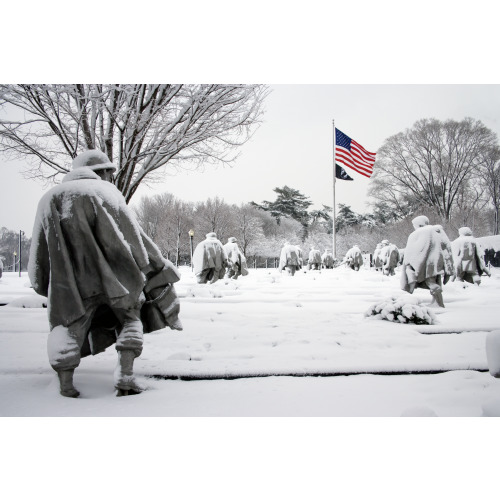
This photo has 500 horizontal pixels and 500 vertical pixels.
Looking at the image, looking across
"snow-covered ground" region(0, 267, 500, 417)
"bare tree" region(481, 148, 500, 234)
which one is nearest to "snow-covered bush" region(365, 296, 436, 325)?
"snow-covered ground" region(0, 267, 500, 417)

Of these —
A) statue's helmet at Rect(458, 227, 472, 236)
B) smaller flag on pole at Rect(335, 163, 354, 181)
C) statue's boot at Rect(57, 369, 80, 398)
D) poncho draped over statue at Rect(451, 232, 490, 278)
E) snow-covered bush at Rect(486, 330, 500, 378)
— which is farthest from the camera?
poncho draped over statue at Rect(451, 232, 490, 278)

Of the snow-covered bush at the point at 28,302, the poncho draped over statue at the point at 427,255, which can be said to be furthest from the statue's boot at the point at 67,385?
the poncho draped over statue at the point at 427,255

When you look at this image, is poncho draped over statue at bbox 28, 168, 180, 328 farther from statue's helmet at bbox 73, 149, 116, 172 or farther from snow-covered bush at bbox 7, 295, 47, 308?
snow-covered bush at bbox 7, 295, 47, 308

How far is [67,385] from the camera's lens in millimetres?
2273

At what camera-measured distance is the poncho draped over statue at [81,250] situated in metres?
2.19

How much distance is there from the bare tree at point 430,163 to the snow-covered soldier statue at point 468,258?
2.89ft

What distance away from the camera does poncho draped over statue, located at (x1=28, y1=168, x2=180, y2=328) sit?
2.19 m

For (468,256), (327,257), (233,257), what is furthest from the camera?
(233,257)

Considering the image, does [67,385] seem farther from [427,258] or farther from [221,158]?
[427,258]

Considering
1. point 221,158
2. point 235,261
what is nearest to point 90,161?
point 221,158

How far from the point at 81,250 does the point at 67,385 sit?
0.77 metres

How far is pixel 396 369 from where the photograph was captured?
2.93m

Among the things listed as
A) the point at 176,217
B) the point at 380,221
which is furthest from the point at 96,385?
the point at 380,221
